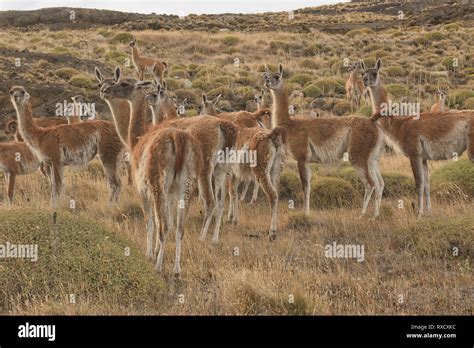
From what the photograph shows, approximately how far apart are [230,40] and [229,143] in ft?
123

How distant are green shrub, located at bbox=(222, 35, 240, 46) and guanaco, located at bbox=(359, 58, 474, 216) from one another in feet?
115

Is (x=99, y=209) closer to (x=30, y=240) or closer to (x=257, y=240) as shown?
(x=257, y=240)

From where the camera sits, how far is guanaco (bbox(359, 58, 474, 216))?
10469 millimetres

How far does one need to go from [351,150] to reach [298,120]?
1200 mm

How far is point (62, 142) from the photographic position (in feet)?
37.1

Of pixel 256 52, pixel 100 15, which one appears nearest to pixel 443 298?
pixel 256 52

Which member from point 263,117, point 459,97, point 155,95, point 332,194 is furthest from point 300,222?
point 459,97

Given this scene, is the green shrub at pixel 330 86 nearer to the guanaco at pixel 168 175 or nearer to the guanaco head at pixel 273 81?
the guanaco head at pixel 273 81

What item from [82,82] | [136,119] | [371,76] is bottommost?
[82,82]

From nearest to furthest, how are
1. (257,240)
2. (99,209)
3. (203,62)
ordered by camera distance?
(257,240) < (99,209) < (203,62)

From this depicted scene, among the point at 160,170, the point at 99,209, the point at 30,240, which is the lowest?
the point at 99,209

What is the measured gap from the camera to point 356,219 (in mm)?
10664

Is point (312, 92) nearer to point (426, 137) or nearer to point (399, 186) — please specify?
point (399, 186)

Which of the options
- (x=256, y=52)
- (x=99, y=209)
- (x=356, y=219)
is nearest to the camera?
(x=356, y=219)
